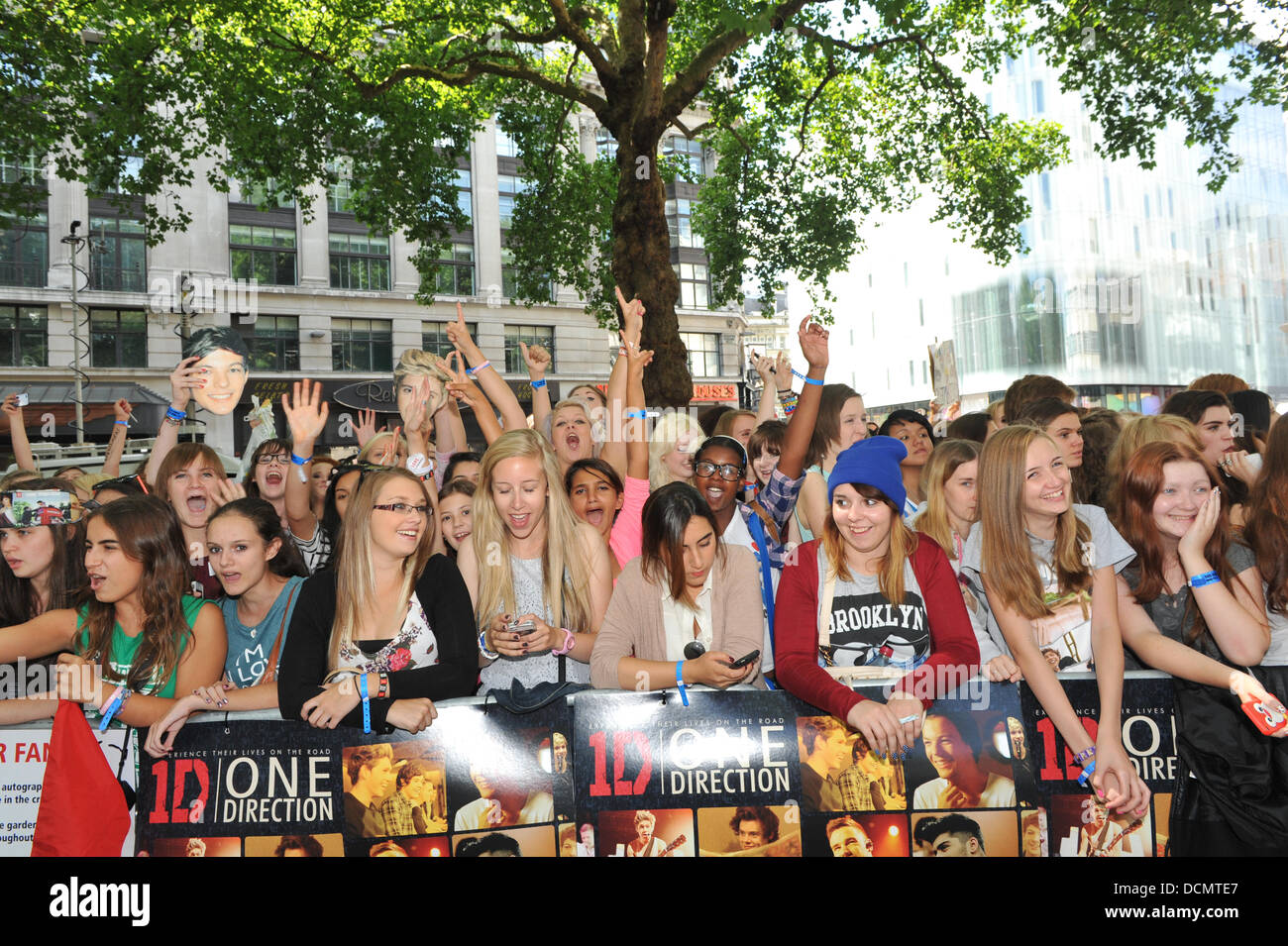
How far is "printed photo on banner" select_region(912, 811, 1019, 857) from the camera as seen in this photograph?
3.16 meters

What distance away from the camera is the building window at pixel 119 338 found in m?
30.0

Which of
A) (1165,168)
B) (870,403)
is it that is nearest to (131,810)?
(1165,168)

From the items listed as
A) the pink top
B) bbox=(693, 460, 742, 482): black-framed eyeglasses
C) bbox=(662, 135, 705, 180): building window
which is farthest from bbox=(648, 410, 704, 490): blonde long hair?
bbox=(662, 135, 705, 180): building window

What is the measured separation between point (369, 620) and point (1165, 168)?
4861 centimetres

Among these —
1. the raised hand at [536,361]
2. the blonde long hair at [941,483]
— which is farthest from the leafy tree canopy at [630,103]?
the blonde long hair at [941,483]

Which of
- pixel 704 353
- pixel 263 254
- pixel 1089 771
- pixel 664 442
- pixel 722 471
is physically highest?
pixel 263 254

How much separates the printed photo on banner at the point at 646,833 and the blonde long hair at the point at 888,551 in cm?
111

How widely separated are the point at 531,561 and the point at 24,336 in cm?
3220

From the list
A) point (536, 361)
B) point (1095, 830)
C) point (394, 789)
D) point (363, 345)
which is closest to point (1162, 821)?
point (1095, 830)

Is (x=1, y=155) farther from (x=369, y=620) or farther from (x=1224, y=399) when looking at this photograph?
(x=1224, y=399)

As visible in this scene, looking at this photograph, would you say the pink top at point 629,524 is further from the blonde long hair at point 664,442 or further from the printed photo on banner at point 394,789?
the printed photo on banner at point 394,789

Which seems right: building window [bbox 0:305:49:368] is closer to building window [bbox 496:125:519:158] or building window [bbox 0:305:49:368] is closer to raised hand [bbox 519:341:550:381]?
building window [bbox 496:125:519:158]

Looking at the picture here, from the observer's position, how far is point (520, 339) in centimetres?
3700

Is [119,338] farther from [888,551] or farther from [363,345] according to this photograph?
[888,551]
